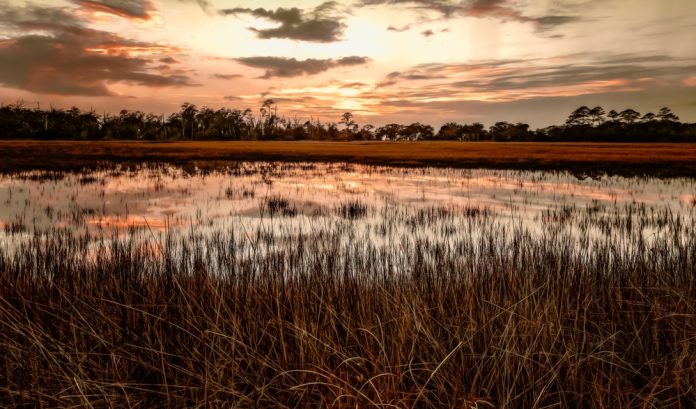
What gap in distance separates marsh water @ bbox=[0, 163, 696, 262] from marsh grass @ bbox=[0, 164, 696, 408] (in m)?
2.10

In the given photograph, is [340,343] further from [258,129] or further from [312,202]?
[258,129]

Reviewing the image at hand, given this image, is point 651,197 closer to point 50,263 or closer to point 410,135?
point 50,263

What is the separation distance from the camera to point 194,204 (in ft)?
51.4

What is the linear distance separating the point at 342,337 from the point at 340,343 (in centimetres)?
34

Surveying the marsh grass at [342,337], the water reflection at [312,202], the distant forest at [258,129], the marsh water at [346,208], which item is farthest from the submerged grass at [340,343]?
the distant forest at [258,129]

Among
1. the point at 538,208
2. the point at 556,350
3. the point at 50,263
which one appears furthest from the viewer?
the point at 538,208

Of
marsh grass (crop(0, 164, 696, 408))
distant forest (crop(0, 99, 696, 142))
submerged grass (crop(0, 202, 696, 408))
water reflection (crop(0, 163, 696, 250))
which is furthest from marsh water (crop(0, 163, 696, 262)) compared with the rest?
distant forest (crop(0, 99, 696, 142))

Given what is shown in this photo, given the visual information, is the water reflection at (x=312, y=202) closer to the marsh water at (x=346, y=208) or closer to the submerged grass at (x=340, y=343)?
the marsh water at (x=346, y=208)

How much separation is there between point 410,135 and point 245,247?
110035mm

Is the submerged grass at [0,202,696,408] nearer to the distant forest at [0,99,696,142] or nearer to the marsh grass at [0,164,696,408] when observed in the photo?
the marsh grass at [0,164,696,408]

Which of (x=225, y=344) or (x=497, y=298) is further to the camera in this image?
(x=497, y=298)

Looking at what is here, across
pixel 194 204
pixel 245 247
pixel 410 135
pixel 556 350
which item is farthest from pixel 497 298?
pixel 410 135

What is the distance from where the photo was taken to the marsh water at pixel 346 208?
10.8 meters

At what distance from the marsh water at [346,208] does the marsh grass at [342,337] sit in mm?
2104
